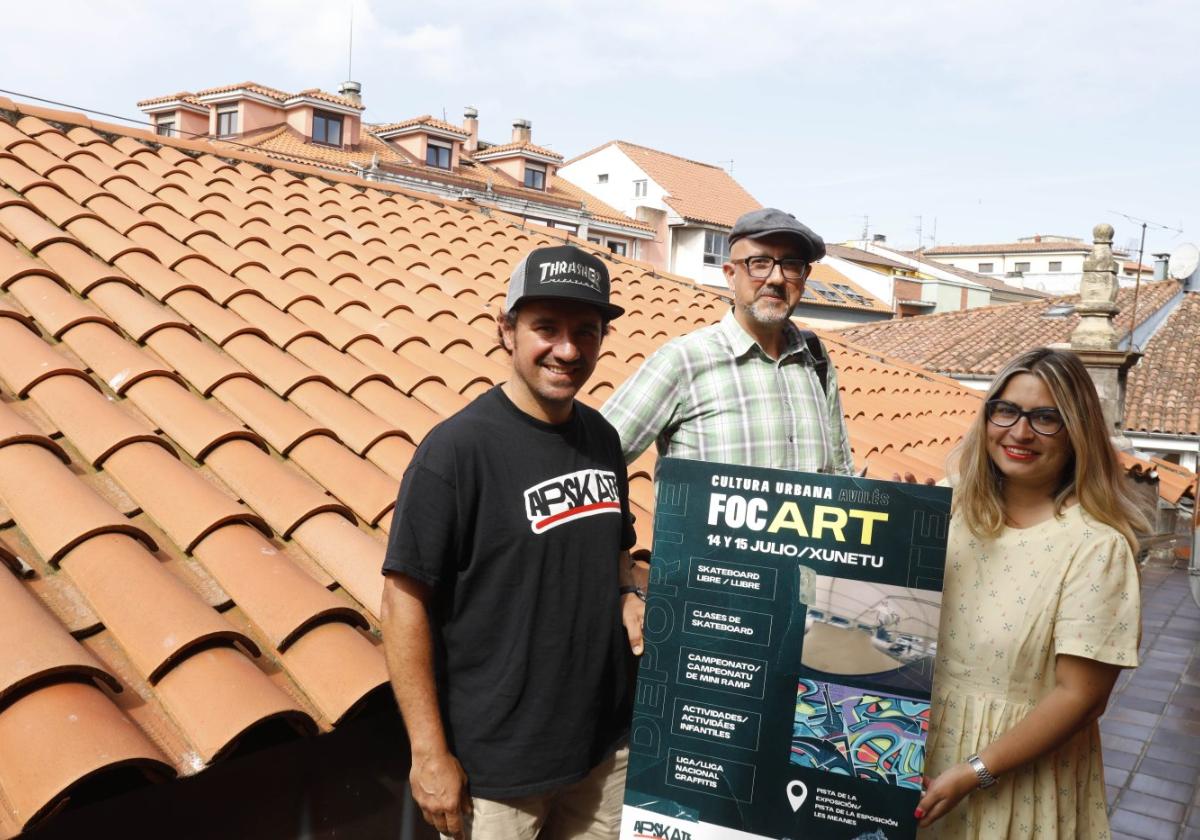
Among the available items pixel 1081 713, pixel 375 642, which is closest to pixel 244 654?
pixel 375 642

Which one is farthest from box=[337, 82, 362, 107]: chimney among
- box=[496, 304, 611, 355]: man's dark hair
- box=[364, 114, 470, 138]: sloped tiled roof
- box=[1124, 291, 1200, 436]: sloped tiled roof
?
box=[496, 304, 611, 355]: man's dark hair

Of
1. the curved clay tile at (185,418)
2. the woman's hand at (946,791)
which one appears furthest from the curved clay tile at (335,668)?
the woman's hand at (946,791)

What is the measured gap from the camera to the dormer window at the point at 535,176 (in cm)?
3241

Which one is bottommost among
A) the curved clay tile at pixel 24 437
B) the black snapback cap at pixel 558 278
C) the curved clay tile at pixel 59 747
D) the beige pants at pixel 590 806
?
the beige pants at pixel 590 806

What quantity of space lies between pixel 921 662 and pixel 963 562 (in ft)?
1.36

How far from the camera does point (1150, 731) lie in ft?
20.9

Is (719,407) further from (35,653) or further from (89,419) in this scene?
(89,419)

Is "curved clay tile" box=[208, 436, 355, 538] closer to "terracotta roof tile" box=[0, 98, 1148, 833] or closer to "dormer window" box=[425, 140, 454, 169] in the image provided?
"terracotta roof tile" box=[0, 98, 1148, 833]

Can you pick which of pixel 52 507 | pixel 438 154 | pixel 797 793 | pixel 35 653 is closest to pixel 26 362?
pixel 52 507

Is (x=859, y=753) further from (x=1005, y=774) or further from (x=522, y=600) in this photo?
(x=522, y=600)

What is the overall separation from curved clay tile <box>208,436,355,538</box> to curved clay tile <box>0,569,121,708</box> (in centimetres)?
74

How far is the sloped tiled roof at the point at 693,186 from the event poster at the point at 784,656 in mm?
34735

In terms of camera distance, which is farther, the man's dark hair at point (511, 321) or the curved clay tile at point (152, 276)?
the curved clay tile at point (152, 276)

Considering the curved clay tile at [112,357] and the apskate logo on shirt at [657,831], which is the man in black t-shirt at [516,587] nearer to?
the apskate logo on shirt at [657,831]
